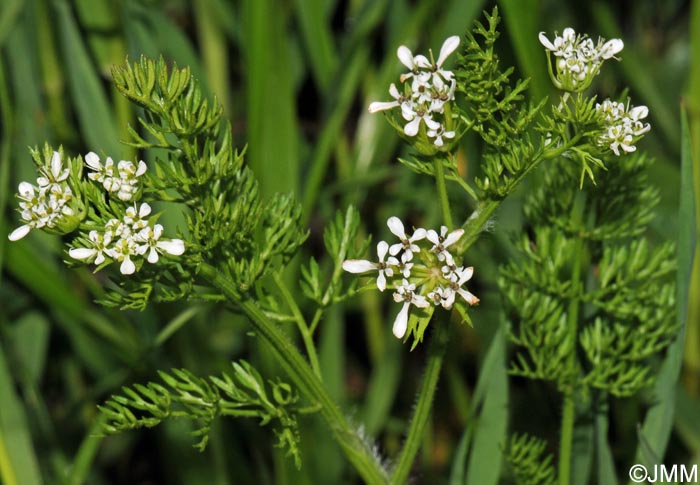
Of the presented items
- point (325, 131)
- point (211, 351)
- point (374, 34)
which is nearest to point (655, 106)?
point (374, 34)

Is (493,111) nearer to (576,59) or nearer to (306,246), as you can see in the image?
(576,59)

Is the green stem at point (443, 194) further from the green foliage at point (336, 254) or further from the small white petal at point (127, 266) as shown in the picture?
the small white petal at point (127, 266)

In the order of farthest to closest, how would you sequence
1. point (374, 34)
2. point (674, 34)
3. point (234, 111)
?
point (674, 34) → point (234, 111) → point (374, 34)

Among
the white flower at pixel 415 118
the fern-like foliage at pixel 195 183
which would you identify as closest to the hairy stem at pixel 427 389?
the white flower at pixel 415 118

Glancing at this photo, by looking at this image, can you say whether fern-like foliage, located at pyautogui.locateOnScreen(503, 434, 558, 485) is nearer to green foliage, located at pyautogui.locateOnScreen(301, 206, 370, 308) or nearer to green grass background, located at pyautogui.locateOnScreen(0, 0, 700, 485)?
green grass background, located at pyautogui.locateOnScreen(0, 0, 700, 485)

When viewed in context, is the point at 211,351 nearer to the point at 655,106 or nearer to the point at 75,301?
the point at 75,301

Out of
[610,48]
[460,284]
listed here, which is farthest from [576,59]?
[460,284]

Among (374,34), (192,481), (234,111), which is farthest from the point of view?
(234,111)
